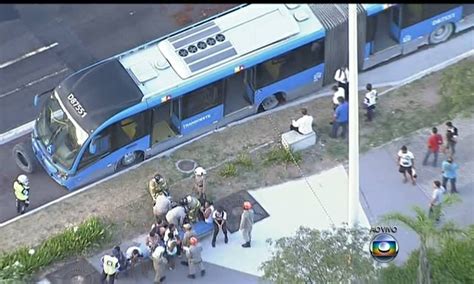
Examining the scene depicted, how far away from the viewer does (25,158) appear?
31.7 metres

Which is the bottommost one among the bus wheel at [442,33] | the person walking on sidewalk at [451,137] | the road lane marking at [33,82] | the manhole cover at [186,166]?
the bus wheel at [442,33]

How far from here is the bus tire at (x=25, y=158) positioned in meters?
31.6

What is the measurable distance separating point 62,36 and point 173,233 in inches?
373

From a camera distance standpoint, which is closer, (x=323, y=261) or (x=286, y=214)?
(x=323, y=261)

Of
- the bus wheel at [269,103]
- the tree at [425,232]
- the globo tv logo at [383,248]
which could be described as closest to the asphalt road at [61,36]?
the bus wheel at [269,103]

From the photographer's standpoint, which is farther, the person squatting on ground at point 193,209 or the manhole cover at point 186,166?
the manhole cover at point 186,166

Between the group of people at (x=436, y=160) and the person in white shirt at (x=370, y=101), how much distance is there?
5.41 ft

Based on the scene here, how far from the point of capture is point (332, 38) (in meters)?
32.9

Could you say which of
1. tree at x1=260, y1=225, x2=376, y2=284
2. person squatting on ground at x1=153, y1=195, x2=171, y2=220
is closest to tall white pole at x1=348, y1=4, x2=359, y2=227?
tree at x1=260, y1=225, x2=376, y2=284

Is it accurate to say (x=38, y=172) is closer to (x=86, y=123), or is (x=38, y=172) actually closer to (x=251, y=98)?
(x=86, y=123)

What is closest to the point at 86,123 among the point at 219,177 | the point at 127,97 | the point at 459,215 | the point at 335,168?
the point at 127,97

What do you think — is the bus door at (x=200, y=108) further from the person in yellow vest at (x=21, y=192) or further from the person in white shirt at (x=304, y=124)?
the person in yellow vest at (x=21, y=192)

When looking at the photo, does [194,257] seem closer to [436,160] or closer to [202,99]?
[202,99]

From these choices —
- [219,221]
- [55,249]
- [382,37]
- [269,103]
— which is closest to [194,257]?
[219,221]
